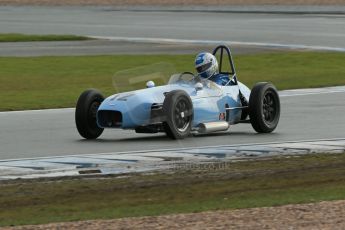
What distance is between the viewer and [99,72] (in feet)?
97.3

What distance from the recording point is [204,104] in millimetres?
16844

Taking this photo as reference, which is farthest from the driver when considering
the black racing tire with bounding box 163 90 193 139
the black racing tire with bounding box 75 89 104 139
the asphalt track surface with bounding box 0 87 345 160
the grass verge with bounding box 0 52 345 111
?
the grass verge with bounding box 0 52 345 111

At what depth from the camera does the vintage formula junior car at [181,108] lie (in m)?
16.1

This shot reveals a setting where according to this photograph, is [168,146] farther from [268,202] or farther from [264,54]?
[264,54]

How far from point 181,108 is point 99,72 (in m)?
13.6

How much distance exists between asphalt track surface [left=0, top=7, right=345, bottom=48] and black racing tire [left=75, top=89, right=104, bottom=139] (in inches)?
822

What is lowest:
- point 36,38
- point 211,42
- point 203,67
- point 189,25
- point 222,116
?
point 222,116

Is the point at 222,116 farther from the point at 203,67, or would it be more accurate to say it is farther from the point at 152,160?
the point at 152,160

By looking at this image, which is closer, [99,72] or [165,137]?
[165,137]

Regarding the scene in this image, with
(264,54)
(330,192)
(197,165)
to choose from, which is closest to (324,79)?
(264,54)

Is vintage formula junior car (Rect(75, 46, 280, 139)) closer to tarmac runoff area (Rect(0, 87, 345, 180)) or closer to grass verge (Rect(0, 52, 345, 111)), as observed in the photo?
tarmac runoff area (Rect(0, 87, 345, 180))

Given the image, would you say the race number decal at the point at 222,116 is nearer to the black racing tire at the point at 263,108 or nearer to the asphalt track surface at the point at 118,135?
the asphalt track surface at the point at 118,135

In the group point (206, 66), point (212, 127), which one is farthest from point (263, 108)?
point (212, 127)

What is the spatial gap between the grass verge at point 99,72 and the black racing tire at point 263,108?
17.9 ft
